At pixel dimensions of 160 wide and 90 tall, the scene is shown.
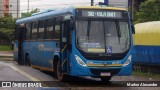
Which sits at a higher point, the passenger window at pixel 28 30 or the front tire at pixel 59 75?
the passenger window at pixel 28 30

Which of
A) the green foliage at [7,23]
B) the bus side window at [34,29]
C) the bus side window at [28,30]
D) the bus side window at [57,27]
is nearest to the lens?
the bus side window at [57,27]

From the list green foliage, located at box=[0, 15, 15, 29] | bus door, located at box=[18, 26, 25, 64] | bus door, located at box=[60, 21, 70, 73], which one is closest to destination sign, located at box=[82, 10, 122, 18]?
bus door, located at box=[60, 21, 70, 73]

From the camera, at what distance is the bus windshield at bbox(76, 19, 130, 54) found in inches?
589

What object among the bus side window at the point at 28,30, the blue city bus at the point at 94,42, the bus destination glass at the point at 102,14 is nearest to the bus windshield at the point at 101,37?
the blue city bus at the point at 94,42

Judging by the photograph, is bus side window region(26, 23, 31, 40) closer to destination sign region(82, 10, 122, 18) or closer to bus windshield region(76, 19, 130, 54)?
destination sign region(82, 10, 122, 18)

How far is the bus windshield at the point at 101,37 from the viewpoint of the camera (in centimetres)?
1495

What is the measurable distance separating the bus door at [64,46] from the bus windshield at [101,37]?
27.9 inches

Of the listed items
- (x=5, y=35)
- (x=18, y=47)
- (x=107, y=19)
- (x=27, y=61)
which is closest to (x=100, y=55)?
(x=107, y=19)

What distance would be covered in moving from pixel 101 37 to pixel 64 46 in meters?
1.61

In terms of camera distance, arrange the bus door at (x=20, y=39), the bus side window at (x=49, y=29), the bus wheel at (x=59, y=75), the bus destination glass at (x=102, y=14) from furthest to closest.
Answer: the bus door at (x=20, y=39), the bus side window at (x=49, y=29), the bus wheel at (x=59, y=75), the bus destination glass at (x=102, y=14)

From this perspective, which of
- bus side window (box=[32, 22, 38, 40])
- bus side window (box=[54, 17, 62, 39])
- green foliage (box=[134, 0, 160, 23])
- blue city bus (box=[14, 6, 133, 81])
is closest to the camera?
blue city bus (box=[14, 6, 133, 81])

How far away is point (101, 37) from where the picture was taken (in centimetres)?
1511

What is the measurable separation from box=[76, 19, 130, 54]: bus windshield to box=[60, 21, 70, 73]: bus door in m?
0.71

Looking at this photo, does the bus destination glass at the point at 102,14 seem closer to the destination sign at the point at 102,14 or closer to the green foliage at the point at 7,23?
the destination sign at the point at 102,14
